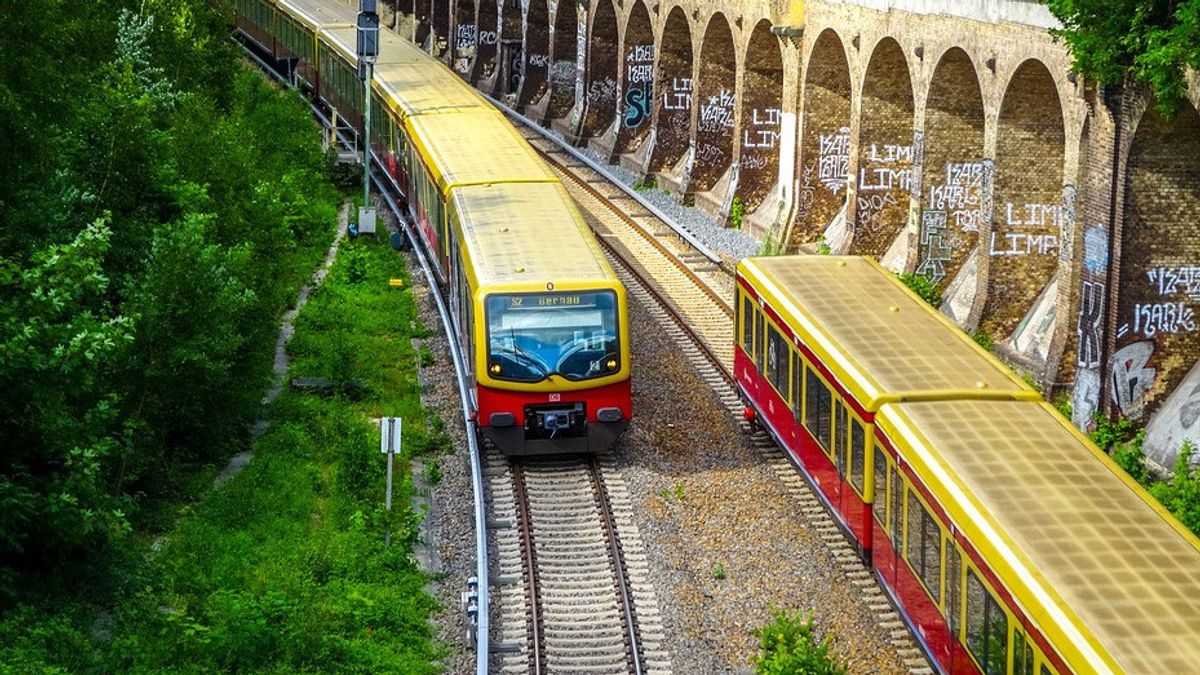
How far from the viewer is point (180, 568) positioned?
18.4 metres

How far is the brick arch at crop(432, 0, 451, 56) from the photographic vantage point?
229 ft

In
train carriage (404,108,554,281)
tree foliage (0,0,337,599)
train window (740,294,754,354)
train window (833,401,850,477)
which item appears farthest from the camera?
train carriage (404,108,554,281)

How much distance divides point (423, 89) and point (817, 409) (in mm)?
19012

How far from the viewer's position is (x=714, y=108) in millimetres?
41938

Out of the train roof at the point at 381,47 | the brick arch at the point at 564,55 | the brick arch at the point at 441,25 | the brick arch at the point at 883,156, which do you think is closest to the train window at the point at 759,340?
the brick arch at the point at 883,156

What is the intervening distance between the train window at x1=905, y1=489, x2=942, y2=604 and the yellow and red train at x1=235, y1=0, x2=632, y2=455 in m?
6.27

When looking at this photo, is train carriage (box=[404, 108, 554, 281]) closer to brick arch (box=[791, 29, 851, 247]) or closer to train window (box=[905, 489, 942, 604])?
brick arch (box=[791, 29, 851, 247])

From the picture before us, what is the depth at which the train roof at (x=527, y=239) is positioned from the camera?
21781mm

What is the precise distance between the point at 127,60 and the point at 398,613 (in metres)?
13.9

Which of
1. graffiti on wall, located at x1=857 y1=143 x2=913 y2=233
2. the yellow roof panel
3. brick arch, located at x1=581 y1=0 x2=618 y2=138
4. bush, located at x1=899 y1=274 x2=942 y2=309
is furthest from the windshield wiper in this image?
brick arch, located at x1=581 y1=0 x2=618 y2=138

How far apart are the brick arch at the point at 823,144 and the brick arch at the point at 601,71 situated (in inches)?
563

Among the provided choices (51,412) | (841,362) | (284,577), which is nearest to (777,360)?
(841,362)

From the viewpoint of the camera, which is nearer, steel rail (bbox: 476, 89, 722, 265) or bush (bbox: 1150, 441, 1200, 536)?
bush (bbox: 1150, 441, 1200, 536)

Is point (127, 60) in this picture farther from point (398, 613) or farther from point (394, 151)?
point (398, 613)
